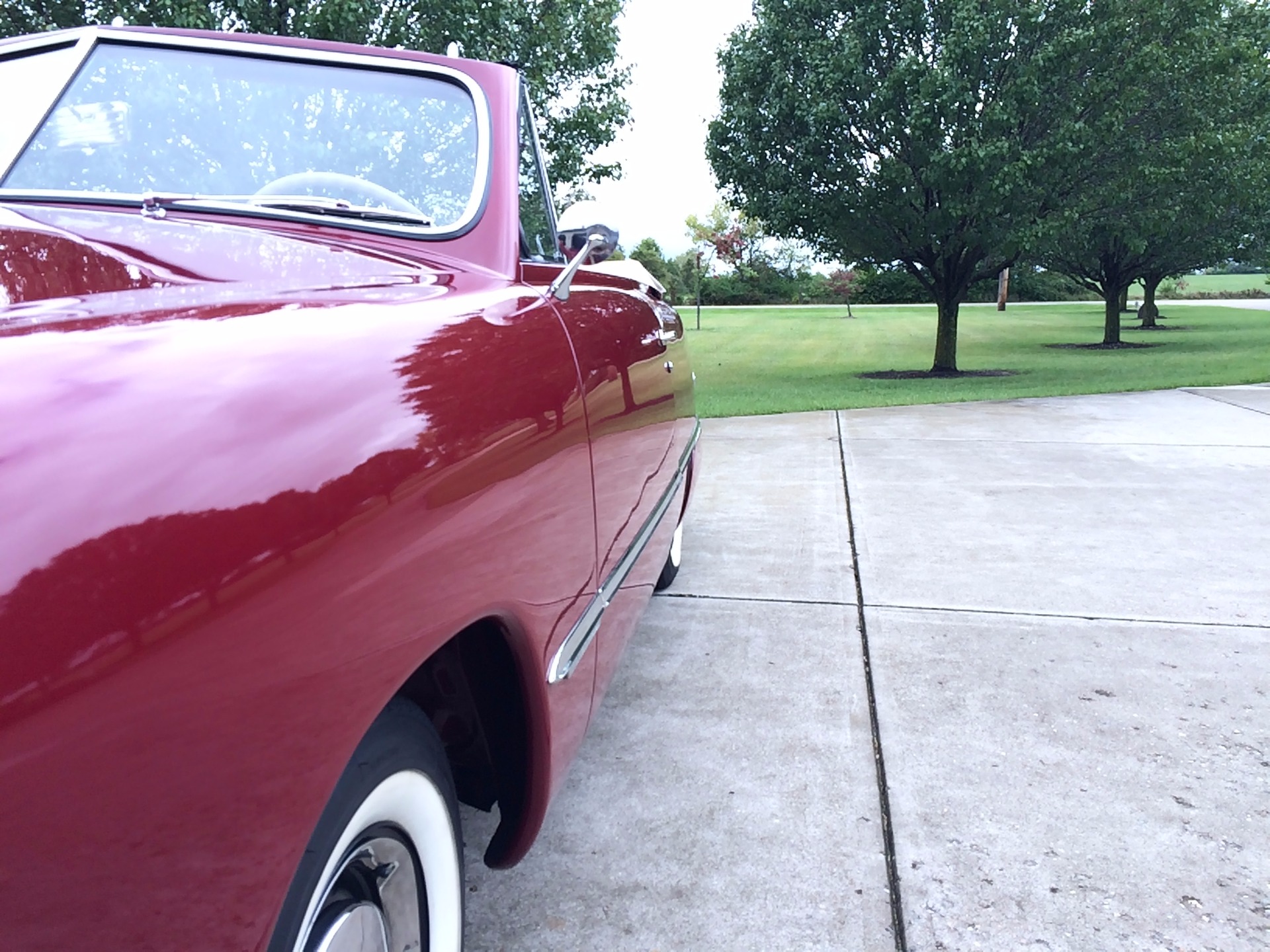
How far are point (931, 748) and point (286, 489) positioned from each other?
2.26 m

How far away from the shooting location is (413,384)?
1283mm

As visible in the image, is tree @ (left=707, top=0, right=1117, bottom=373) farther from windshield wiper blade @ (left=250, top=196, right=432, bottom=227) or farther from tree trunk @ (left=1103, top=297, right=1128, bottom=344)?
windshield wiper blade @ (left=250, top=196, right=432, bottom=227)

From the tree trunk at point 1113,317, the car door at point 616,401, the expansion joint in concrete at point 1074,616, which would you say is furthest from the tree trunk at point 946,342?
the car door at point 616,401

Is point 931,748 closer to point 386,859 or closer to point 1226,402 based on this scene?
point 386,859

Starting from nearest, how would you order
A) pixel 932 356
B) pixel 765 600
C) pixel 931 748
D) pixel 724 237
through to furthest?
pixel 931 748
pixel 765 600
pixel 932 356
pixel 724 237

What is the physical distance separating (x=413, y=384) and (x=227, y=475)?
1.23 feet

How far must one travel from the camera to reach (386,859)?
131 cm

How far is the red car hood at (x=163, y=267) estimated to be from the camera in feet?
4.18

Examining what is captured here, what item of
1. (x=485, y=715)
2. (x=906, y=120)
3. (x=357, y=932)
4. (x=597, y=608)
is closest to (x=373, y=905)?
(x=357, y=932)

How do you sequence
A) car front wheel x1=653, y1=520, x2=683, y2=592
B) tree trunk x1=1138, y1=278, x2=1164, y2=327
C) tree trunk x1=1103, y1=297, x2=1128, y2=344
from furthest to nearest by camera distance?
tree trunk x1=1138, y1=278, x2=1164, y2=327 → tree trunk x1=1103, y1=297, x2=1128, y2=344 → car front wheel x1=653, y1=520, x2=683, y2=592

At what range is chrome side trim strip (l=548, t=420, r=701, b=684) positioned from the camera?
5.74 feet

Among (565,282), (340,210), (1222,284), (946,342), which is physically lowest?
(946,342)

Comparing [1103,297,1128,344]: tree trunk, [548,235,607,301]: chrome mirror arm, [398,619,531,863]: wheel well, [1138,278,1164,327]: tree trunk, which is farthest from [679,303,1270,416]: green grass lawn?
[398,619,531,863]: wheel well

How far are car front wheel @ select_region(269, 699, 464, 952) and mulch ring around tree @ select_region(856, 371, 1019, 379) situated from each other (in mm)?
13011
